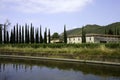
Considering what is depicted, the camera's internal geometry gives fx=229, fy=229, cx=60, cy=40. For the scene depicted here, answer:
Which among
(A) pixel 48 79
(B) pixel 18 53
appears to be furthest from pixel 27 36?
(A) pixel 48 79

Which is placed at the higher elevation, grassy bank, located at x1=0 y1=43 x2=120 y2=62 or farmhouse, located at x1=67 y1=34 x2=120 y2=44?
farmhouse, located at x1=67 y1=34 x2=120 y2=44

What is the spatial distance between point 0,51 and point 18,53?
6067 millimetres

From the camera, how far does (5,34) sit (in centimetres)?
6719

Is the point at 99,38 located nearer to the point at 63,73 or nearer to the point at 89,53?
the point at 89,53

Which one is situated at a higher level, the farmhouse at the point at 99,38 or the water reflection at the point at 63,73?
the farmhouse at the point at 99,38

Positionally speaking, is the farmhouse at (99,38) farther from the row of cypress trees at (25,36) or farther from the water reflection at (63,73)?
the water reflection at (63,73)

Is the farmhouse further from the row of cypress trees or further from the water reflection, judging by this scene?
the water reflection

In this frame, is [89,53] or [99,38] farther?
[99,38]

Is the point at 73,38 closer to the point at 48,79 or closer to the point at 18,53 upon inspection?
the point at 18,53

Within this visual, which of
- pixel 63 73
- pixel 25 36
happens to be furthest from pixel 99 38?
pixel 63 73

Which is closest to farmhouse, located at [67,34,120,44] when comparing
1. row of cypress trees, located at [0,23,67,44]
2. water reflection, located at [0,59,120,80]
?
row of cypress trees, located at [0,23,67,44]

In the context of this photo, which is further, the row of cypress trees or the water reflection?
the row of cypress trees

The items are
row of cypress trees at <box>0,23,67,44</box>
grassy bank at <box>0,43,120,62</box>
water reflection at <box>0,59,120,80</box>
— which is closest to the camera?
water reflection at <box>0,59,120,80</box>

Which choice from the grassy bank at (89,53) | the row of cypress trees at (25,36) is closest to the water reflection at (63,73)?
the grassy bank at (89,53)
